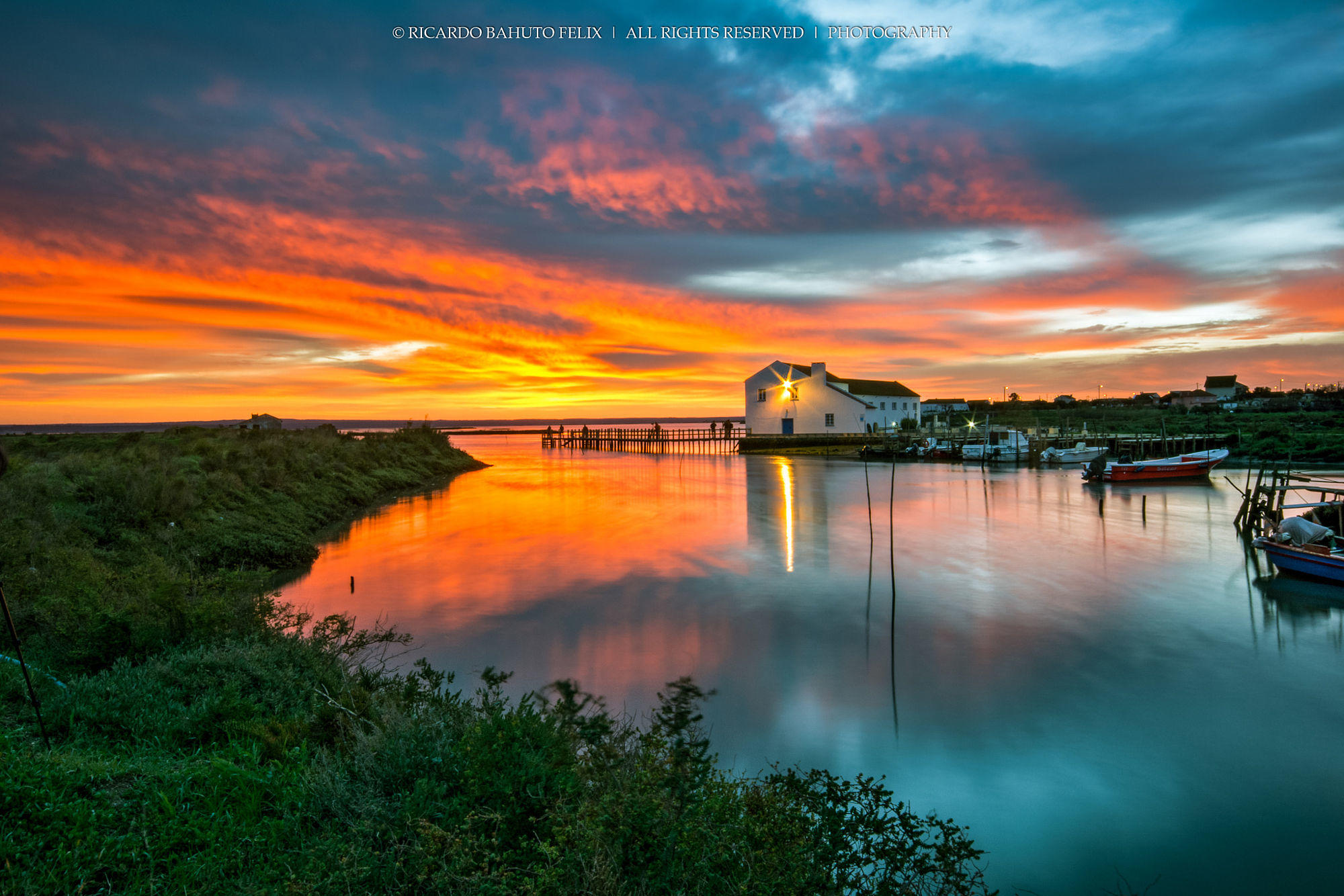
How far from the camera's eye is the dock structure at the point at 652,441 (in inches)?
2564

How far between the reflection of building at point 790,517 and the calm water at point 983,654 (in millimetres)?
226

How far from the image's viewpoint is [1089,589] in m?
13.1

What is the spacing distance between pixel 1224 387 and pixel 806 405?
89.3 metres

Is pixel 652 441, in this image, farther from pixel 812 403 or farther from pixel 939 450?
pixel 939 450

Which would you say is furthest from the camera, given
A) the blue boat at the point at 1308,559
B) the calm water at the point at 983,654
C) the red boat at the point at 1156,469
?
the red boat at the point at 1156,469

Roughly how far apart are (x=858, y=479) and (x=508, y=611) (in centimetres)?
2537

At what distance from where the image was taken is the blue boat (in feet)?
39.4

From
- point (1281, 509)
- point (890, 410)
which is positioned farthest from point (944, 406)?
point (1281, 509)

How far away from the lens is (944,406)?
305 ft

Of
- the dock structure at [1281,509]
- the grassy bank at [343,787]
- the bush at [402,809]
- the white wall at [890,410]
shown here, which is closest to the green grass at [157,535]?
the grassy bank at [343,787]

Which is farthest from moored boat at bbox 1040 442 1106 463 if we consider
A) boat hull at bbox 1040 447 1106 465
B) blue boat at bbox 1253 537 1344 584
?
blue boat at bbox 1253 537 1344 584

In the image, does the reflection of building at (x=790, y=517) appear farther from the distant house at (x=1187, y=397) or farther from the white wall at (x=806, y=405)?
the distant house at (x=1187, y=397)

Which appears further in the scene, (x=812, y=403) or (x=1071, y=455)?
(x=812, y=403)

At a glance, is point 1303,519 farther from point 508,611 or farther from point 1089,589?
point 508,611
